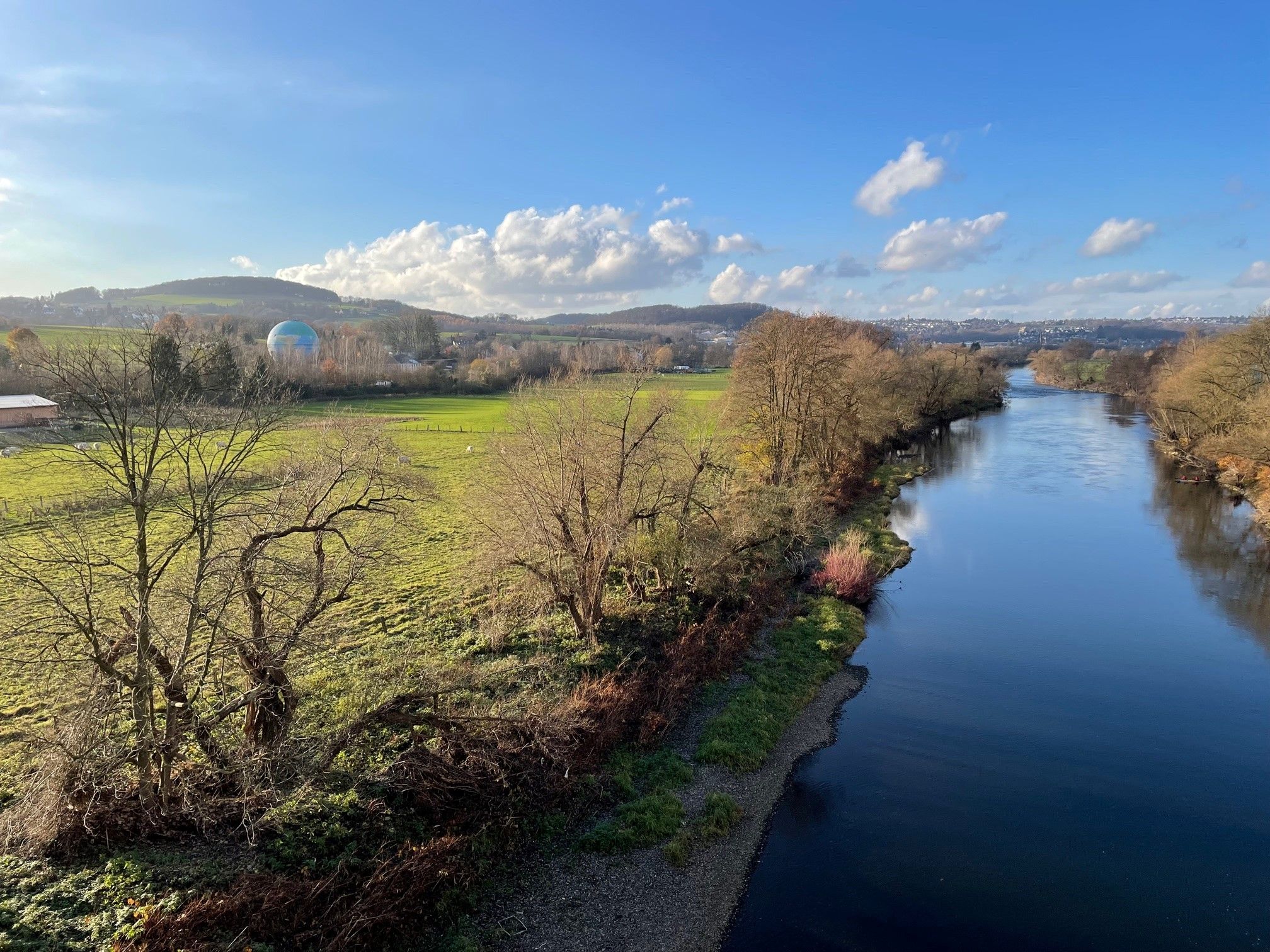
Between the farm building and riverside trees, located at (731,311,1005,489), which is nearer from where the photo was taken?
the farm building

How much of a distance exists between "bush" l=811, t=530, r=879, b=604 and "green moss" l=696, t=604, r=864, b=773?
83 centimetres

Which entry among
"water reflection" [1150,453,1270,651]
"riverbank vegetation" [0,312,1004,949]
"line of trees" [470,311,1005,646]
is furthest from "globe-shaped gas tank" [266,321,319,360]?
"water reflection" [1150,453,1270,651]

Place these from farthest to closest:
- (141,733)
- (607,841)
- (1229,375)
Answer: (1229,375) → (607,841) → (141,733)

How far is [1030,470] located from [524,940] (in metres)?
47.1

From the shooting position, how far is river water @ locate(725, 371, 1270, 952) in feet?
38.3

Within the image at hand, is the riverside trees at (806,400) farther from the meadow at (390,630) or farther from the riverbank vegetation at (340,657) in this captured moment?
the riverbank vegetation at (340,657)

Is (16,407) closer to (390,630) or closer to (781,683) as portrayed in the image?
(390,630)

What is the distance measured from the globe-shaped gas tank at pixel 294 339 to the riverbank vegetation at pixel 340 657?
79742 millimetres

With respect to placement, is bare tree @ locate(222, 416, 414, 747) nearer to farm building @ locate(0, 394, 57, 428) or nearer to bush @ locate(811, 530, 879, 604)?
bush @ locate(811, 530, 879, 604)

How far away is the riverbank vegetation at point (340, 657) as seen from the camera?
373 inches

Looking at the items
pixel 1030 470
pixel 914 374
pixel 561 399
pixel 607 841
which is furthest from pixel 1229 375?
pixel 607 841

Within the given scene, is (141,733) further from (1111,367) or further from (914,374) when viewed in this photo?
(1111,367)

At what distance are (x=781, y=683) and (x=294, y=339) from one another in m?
104

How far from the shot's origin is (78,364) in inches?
360
